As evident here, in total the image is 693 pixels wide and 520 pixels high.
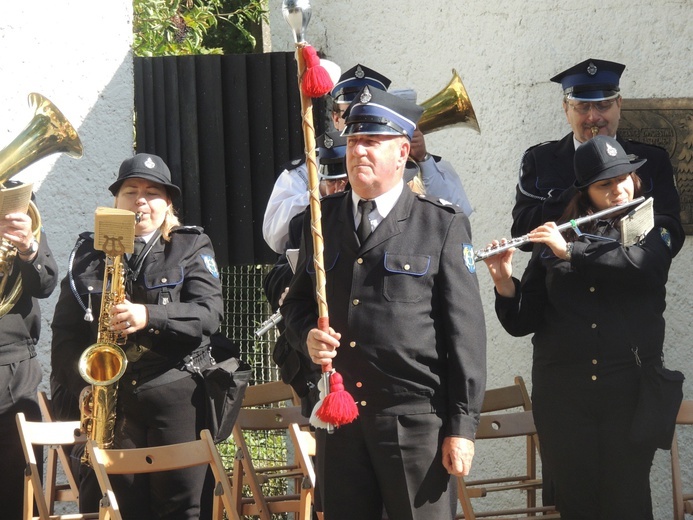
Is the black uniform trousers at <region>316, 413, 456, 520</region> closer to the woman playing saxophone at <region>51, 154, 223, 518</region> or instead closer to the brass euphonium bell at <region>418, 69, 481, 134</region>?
the woman playing saxophone at <region>51, 154, 223, 518</region>

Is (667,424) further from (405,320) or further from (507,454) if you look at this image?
(507,454)

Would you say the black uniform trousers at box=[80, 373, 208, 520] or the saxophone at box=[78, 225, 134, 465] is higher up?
the saxophone at box=[78, 225, 134, 465]

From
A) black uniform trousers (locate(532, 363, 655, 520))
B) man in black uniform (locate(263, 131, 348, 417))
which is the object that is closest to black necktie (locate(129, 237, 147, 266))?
man in black uniform (locate(263, 131, 348, 417))

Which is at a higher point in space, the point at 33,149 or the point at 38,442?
the point at 33,149

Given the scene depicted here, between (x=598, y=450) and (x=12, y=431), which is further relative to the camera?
(x=12, y=431)

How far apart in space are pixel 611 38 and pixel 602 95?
40.9 inches

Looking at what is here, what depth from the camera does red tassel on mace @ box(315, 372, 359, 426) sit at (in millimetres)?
4145

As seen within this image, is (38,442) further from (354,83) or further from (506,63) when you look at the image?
(506,63)

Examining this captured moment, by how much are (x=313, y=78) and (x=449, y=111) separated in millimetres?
2238

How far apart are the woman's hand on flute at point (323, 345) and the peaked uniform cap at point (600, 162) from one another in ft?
5.21

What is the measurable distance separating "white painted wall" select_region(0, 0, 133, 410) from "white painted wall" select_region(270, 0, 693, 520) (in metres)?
1.05

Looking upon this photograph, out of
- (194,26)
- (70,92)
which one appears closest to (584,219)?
(70,92)

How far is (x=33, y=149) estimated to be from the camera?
6.09 meters

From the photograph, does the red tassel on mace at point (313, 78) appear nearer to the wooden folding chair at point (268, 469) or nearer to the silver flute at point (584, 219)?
the silver flute at point (584, 219)
